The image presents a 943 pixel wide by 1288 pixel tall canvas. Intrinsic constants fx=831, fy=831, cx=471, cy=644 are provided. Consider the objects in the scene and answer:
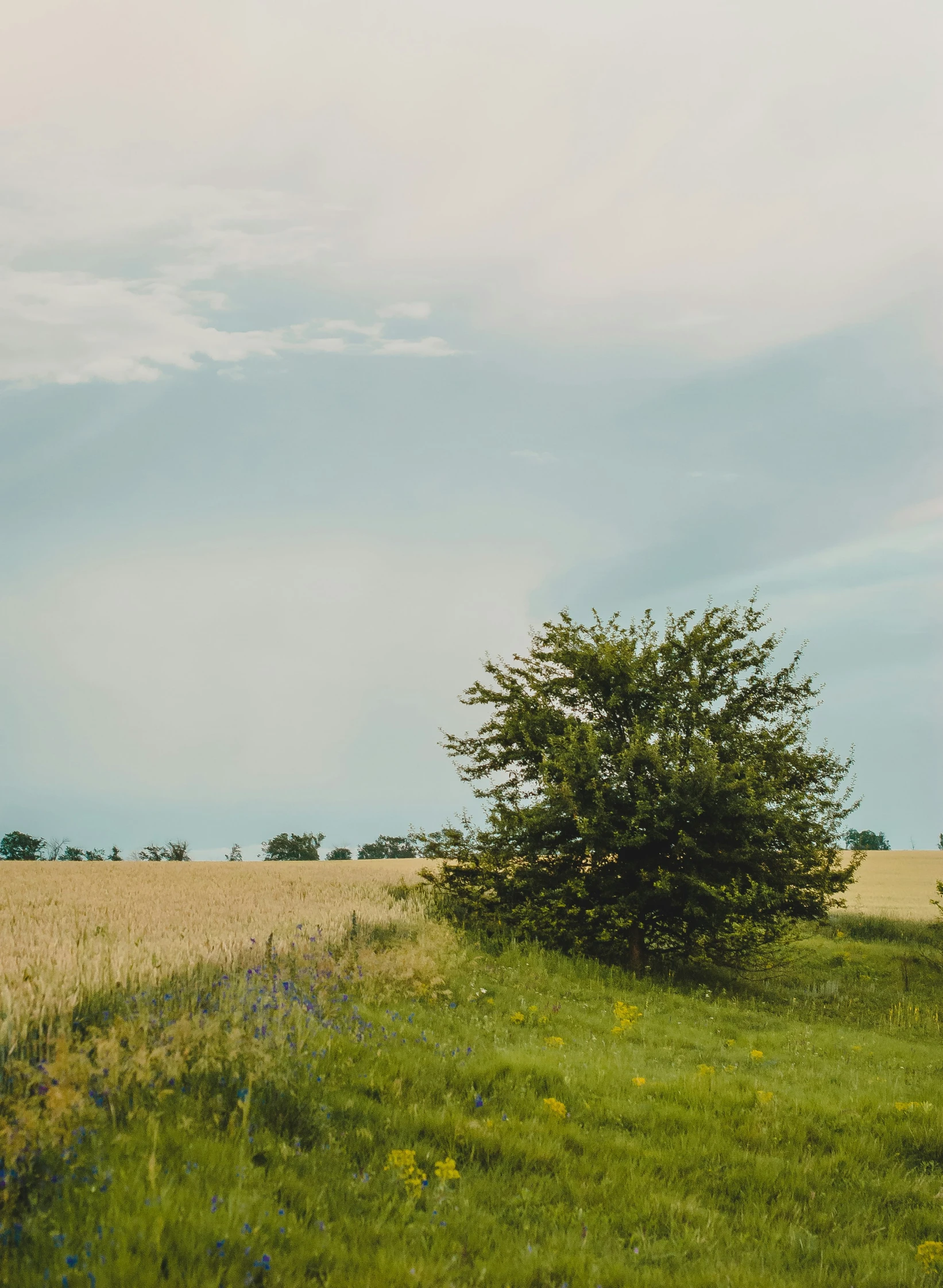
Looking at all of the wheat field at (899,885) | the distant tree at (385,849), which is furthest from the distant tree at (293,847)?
the wheat field at (899,885)

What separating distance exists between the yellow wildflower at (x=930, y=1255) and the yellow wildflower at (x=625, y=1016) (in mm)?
6627

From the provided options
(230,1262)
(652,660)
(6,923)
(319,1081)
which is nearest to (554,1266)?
(230,1262)

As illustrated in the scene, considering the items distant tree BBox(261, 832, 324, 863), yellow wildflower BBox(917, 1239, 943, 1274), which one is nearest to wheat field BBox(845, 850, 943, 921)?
yellow wildflower BBox(917, 1239, 943, 1274)

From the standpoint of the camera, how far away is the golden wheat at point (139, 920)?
28.3 ft

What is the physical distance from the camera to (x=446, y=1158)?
688cm

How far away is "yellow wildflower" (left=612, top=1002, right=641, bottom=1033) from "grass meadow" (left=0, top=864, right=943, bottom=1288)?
0.26 m

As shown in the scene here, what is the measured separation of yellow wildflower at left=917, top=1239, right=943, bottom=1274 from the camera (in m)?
6.05

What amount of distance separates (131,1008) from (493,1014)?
224 inches

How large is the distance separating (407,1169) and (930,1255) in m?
3.90

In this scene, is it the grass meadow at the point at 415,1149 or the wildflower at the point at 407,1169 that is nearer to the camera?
the grass meadow at the point at 415,1149

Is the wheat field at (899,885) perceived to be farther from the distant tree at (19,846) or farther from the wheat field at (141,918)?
the distant tree at (19,846)

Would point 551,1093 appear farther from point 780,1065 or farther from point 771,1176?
point 780,1065

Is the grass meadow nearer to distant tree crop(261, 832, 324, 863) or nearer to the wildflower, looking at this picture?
the wildflower

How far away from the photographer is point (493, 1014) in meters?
12.3
